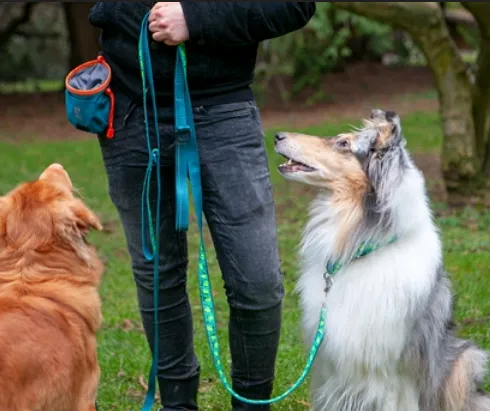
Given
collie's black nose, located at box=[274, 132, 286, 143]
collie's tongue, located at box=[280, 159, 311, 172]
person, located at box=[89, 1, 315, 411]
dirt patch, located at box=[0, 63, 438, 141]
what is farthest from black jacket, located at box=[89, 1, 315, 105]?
dirt patch, located at box=[0, 63, 438, 141]

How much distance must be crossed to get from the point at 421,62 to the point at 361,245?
22487 millimetres

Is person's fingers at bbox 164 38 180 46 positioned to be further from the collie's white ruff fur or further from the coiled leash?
the collie's white ruff fur

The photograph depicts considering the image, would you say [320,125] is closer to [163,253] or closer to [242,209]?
[163,253]

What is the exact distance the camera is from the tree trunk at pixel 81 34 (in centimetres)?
2150

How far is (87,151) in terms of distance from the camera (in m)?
15.3

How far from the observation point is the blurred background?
601 cm

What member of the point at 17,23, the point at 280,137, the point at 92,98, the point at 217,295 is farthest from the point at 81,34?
the point at 92,98

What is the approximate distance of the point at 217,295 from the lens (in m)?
7.20

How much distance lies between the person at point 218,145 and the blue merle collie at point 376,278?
0.86 feet

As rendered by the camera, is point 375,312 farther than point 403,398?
No

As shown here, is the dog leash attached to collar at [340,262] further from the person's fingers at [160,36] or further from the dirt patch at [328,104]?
the dirt patch at [328,104]

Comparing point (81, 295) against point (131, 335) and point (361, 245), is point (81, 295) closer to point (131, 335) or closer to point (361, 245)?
point (361, 245)

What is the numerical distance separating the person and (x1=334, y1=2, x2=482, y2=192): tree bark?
5539 millimetres

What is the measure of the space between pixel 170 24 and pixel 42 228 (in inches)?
39.3
